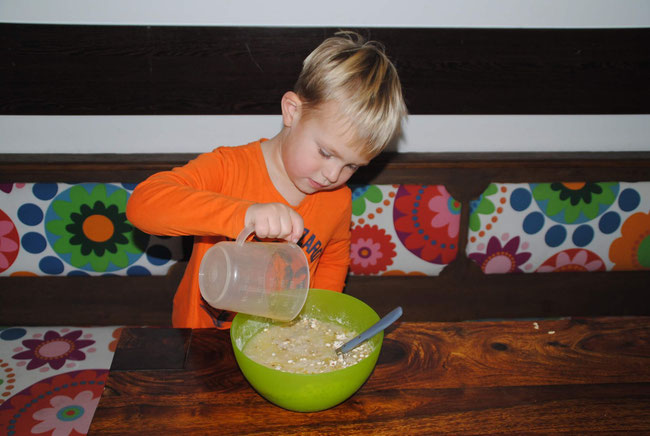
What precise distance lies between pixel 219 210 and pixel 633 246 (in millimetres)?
2045

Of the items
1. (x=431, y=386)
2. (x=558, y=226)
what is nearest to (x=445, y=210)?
(x=558, y=226)

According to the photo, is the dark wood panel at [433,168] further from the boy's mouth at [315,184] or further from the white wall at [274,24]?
the boy's mouth at [315,184]

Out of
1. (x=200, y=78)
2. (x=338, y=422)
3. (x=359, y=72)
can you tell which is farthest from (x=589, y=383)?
(x=200, y=78)

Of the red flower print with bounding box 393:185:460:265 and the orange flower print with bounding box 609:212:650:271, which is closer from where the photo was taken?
the red flower print with bounding box 393:185:460:265

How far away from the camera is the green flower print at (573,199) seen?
2148mm

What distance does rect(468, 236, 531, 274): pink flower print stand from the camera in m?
2.20

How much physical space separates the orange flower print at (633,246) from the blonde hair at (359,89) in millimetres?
1555

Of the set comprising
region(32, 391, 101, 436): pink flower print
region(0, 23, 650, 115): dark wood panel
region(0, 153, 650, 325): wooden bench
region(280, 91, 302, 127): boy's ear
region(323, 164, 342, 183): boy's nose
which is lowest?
region(32, 391, 101, 436): pink flower print

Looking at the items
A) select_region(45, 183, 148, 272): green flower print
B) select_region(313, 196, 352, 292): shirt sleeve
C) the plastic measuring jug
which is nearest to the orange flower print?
select_region(313, 196, 352, 292): shirt sleeve

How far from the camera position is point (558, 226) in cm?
219

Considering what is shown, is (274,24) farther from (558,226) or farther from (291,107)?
(558,226)

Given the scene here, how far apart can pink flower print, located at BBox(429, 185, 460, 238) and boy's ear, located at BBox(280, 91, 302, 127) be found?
0.98 m

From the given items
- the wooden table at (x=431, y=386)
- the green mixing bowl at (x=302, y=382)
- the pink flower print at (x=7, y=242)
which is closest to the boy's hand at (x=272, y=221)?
the green mixing bowl at (x=302, y=382)

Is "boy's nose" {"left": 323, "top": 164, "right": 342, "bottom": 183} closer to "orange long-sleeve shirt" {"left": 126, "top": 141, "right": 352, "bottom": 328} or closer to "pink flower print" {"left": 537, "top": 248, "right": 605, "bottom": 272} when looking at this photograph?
"orange long-sleeve shirt" {"left": 126, "top": 141, "right": 352, "bottom": 328}
